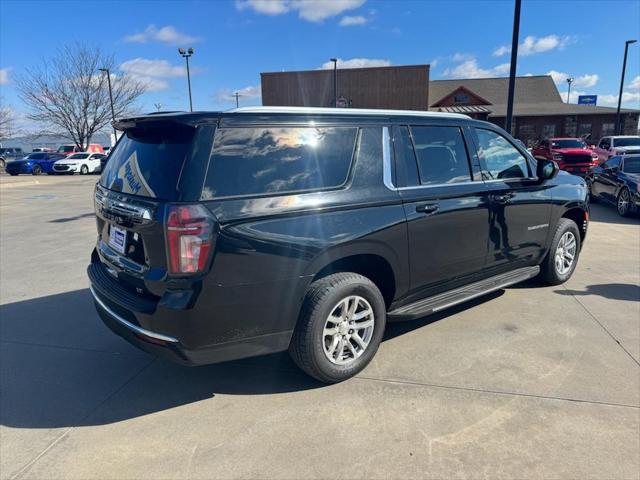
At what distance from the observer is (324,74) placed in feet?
151

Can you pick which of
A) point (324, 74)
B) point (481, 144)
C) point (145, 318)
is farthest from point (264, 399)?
point (324, 74)

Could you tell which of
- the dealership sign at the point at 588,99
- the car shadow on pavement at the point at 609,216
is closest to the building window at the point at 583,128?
the dealership sign at the point at 588,99

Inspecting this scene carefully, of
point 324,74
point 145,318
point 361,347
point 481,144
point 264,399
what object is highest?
point 324,74

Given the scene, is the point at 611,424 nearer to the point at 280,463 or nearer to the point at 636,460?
the point at 636,460

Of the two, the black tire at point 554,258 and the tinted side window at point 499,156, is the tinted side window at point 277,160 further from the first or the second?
the black tire at point 554,258

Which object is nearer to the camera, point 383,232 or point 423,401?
point 423,401

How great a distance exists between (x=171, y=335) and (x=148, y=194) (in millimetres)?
864

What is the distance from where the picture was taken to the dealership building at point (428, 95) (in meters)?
38.9

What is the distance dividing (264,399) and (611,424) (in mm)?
2201

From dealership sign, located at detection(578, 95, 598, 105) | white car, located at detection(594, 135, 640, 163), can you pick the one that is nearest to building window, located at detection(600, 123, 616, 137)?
dealership sign, located at detection(578, 95, 598, 105)

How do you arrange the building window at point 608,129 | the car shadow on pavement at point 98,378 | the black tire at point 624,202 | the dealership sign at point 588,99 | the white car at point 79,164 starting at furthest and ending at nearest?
the dealership sign at point 588,99, the building window at point 608,129, the white car at point 79,164, the black tire at point 624,202, the car shadow on pavement at point 98,378

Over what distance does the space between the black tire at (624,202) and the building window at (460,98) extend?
108ft

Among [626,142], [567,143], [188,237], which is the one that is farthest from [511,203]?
[567,143]

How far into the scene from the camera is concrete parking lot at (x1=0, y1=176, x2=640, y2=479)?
2539 mm
